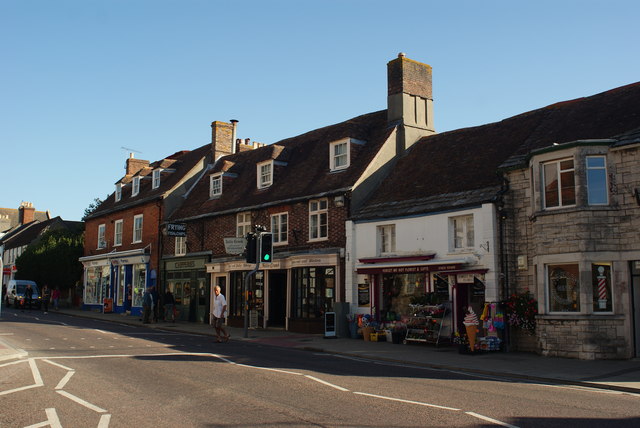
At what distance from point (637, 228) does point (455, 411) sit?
10.0 metres

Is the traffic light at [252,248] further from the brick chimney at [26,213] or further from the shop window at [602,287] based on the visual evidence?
the brick chimney at [26,213]

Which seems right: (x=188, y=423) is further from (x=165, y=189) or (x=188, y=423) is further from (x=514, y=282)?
(x=165, y=189)

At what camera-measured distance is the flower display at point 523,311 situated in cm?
1762

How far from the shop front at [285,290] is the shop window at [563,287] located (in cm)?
867

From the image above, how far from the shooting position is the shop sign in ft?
103

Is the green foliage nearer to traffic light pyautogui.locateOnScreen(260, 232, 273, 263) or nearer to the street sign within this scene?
the street sign

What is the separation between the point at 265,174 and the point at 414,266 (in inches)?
461

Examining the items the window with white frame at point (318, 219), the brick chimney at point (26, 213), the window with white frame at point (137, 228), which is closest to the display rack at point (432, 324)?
the window with white frame at point (318, 219)

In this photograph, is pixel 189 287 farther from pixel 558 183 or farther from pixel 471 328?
pixel 558 183


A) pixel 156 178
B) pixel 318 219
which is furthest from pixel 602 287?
pixel 156 178

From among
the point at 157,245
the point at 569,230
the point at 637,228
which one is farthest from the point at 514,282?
the point at 157,245

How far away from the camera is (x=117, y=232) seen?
133 feet

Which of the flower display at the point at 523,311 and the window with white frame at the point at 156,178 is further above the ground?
the window with white frame at the point at 156,178

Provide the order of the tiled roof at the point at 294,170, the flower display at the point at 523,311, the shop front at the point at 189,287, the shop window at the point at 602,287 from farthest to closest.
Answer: the shop front at the point at 189,287, the tiled roof at the point at 294,170, the flower display at the point at 523,311, the shop window at the point at 602,287
